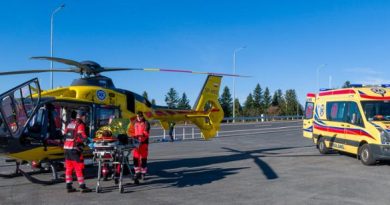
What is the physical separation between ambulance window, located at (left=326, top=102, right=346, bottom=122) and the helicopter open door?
10.4m

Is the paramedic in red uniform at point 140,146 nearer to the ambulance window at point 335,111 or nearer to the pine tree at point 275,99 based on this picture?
the ambulance window at point 335,111

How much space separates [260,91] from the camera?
10538 centimetres

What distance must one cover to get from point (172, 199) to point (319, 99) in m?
10.8

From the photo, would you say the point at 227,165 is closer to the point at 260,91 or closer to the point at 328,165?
the point at 328,165

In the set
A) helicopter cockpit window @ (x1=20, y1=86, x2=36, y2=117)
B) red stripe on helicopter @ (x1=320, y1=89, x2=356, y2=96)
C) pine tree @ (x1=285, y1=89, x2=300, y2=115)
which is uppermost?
pine tree @ (x1=285, y1=89, x2=300, y2=115)

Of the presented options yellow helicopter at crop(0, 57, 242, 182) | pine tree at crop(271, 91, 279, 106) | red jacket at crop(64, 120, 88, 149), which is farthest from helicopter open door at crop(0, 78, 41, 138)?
pine tree at crop(271, 91, 279, 106)

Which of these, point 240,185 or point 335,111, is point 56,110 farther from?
point 335,111

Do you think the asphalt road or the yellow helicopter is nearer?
the asphalt road

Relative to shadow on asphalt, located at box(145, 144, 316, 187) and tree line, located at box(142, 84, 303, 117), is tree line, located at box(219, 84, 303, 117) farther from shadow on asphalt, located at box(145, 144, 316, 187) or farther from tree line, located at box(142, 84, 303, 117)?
shadow on asphalt, located at box(145, 144, 316, 187)

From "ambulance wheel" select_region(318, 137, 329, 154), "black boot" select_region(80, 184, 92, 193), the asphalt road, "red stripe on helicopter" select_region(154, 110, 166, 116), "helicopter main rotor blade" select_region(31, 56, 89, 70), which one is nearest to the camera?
the asphalt road

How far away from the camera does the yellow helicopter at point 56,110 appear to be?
971cm

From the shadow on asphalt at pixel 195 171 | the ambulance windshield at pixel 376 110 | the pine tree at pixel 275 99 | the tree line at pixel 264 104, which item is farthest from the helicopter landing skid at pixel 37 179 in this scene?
the pine tree at pixel 275 99

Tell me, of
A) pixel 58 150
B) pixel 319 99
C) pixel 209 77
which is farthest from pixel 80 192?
pixel 319 99

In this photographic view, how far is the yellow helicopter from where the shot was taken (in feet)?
31.9
